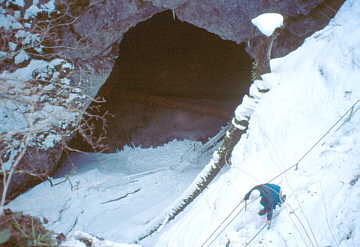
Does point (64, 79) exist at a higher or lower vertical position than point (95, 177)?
higher

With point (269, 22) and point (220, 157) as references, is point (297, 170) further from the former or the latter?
point (269, 22)

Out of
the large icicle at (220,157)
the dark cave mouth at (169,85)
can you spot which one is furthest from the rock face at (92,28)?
the dark cave mouth at (169,85)

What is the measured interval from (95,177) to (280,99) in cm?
367

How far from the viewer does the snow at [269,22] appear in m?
3.37

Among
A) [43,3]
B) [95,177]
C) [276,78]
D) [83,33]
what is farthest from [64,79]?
[276,78]

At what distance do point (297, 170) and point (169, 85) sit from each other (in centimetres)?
567

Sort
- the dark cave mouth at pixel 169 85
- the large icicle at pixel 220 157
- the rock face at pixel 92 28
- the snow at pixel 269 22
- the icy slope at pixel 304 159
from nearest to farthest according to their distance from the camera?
the icy slope at pixel 304 159 → the snow at pixel 269 22 → the large icicle at pixel 220 157 → the rock face at pixel 92 28 → the dark cave mouth at pixel 169 85

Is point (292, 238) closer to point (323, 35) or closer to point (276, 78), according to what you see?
point (276, 78)

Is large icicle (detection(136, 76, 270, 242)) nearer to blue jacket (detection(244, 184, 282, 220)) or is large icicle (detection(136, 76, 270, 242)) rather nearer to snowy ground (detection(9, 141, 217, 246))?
snowy ground (detection(9, 141, 217, 246))

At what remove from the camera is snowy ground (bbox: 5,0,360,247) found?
8.50 ft

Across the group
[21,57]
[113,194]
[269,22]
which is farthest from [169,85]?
[269,22]

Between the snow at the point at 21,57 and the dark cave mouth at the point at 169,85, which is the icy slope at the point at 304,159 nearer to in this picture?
the snow at the point at 21,57

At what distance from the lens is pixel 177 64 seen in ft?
28.3

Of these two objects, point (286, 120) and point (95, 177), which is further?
point (95, 177)
